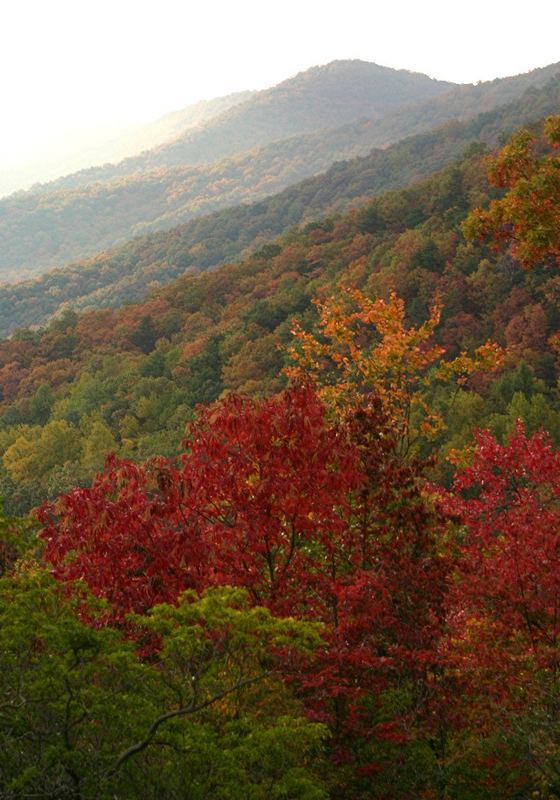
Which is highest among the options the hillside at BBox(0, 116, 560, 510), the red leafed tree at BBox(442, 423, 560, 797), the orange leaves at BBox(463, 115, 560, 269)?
the orange leaves at BBox(463, 115, 560, 269)

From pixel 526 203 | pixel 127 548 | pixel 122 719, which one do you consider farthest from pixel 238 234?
pixel 122 719

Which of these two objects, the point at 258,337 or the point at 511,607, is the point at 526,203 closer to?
the point at 511,607

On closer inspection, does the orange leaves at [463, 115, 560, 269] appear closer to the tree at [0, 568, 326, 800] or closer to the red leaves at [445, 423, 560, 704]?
the red leaves at [445, 423, 560, 704]

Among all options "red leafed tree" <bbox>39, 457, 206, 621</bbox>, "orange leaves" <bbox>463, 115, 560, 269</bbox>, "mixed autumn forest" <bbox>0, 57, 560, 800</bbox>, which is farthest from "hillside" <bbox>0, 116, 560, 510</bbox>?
"red leafed tree" <bbox>39, 457, 206, 621</bbox>

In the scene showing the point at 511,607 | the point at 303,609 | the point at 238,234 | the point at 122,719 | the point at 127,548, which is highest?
the point at 122,719

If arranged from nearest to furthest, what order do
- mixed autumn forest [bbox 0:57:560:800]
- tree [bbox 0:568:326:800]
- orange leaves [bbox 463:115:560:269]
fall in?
tree [bbox 0:568:326:800] < mixed autumn forest [bbox 0:57:560:800] < orange leaves [bbox 463:115:560:269]

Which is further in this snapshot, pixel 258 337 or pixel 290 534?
pixel 258 337

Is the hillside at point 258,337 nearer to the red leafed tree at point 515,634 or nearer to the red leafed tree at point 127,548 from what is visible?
the red leafed tree at point 515,634

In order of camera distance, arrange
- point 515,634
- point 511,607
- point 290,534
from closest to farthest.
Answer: point 511,607
point 515,634
point 290,534

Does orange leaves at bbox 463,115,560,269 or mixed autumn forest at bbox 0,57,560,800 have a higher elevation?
orange leaves at bbox 463,115,560,269

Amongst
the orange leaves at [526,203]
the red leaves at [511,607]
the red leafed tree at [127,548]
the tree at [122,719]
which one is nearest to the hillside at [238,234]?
the orange leaves at [526,203]

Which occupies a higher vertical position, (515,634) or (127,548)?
(127,548)

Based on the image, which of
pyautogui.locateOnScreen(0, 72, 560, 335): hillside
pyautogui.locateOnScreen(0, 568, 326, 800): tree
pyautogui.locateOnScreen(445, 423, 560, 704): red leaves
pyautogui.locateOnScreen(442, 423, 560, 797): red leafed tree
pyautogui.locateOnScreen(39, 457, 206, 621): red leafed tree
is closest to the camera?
pyautogui.locateOnScreen(0, 568, 326, 800): tree

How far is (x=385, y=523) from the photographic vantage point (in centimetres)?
1337
